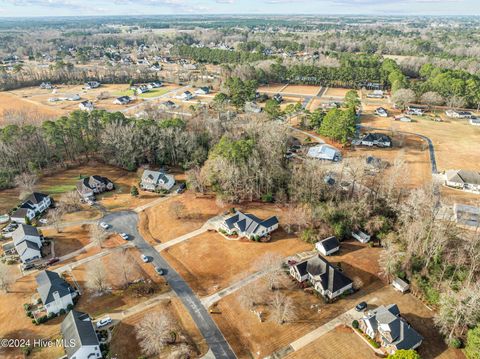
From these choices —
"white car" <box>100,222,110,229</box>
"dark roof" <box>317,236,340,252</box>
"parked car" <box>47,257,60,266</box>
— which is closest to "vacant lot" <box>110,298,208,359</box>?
"parked car" <box>47,257,60,266</box>

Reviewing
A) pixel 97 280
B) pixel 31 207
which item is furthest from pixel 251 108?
pixel 97 280

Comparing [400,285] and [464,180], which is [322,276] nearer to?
[400,285]

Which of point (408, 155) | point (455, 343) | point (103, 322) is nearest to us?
point (455, 343)

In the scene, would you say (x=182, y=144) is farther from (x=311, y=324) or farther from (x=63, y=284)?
(x=311, y=324)

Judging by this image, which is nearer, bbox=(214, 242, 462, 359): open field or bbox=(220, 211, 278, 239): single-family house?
bbox=(214, 242, 462, 359): open field

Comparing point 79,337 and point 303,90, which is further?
point 303,90

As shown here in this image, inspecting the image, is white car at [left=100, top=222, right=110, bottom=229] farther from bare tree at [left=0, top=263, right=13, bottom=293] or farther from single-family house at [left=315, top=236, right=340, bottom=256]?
single-family house at [left=315, top=236, right=340, bottom=256]
